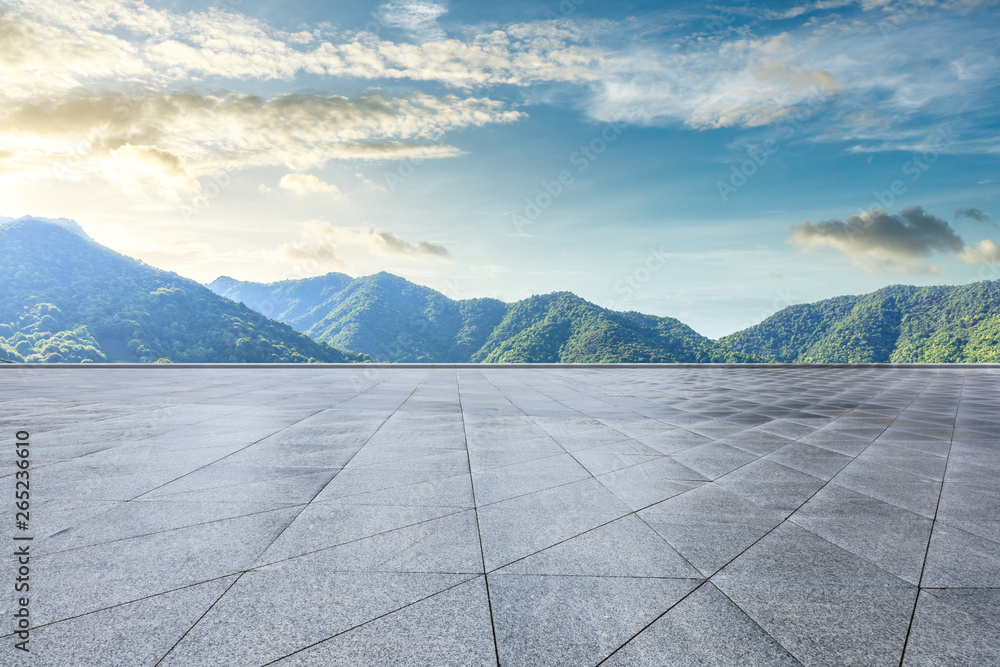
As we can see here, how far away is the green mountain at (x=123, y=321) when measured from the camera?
239ft

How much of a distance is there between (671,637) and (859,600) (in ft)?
5.02

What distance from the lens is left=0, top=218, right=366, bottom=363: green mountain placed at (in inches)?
2867

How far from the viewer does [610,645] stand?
2.80 m

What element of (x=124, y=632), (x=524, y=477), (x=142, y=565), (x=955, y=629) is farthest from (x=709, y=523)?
(x=142, y=565)

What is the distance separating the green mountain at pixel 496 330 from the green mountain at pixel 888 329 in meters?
18.4

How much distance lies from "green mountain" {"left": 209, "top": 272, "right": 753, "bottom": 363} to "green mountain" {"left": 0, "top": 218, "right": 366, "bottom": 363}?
104 ft

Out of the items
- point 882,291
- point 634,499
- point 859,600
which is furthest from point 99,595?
point 882,291

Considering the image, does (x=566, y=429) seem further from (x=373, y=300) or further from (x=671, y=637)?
(x=373, y=300)

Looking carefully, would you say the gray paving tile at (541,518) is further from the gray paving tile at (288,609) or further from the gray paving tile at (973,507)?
the gray paving tile at (973,507)

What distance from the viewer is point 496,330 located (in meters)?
116

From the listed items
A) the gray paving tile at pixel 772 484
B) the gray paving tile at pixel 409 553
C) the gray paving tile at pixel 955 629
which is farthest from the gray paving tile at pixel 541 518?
the gray paving tile at pixel 955 629

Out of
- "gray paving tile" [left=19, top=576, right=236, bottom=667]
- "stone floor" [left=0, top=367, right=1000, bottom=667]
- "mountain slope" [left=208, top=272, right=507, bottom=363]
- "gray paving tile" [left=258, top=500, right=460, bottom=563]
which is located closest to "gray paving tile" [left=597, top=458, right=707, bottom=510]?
"stone floor" [left=0, top=367, right=1000, bottom=667]

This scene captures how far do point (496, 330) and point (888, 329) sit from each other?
8345 cm

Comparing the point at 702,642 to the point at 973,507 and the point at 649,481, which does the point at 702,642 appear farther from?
the point at 973,507
